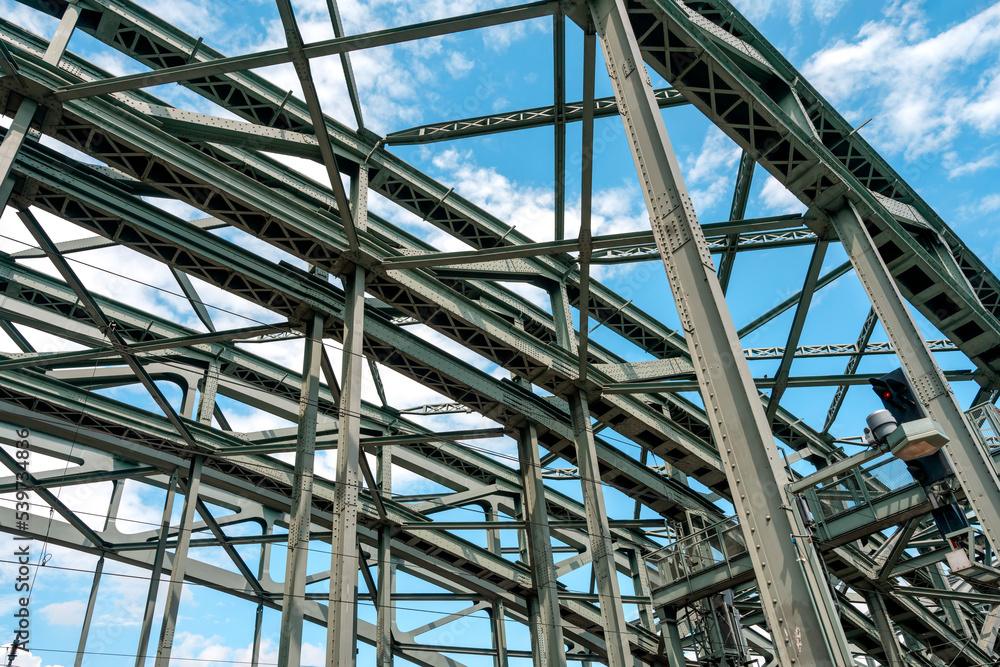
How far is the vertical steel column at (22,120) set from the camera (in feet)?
38.8

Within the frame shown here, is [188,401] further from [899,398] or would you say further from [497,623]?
[899,398]

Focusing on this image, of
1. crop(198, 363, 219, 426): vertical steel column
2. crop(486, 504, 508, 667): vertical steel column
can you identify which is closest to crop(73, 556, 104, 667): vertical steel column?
crop(198, 363, 219, 426): vertical steel column

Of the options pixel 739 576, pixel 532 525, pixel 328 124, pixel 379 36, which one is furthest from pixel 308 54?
pixel 739 576

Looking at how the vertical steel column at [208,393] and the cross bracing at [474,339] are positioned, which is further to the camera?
the vertical steel column at [208,393]

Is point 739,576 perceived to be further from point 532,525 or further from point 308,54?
point 308,54

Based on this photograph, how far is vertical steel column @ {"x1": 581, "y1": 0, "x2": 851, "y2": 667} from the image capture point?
6895 millimetres

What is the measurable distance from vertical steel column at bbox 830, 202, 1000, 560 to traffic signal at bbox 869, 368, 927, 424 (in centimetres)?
493

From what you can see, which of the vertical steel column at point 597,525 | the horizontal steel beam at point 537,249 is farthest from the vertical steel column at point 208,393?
the vertical steel column at point 597,525

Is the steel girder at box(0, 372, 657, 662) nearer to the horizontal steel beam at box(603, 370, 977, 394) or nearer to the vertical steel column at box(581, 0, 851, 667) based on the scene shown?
the horizontal steel beam at box(603, 370, 977, 394)

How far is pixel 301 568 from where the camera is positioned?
13.0 meters

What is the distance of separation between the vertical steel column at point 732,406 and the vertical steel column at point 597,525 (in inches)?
334

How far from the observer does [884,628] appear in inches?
751

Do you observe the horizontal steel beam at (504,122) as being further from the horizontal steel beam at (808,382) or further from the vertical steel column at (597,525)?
the horizontal steel beam at (808,382)

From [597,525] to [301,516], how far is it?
6.98m
